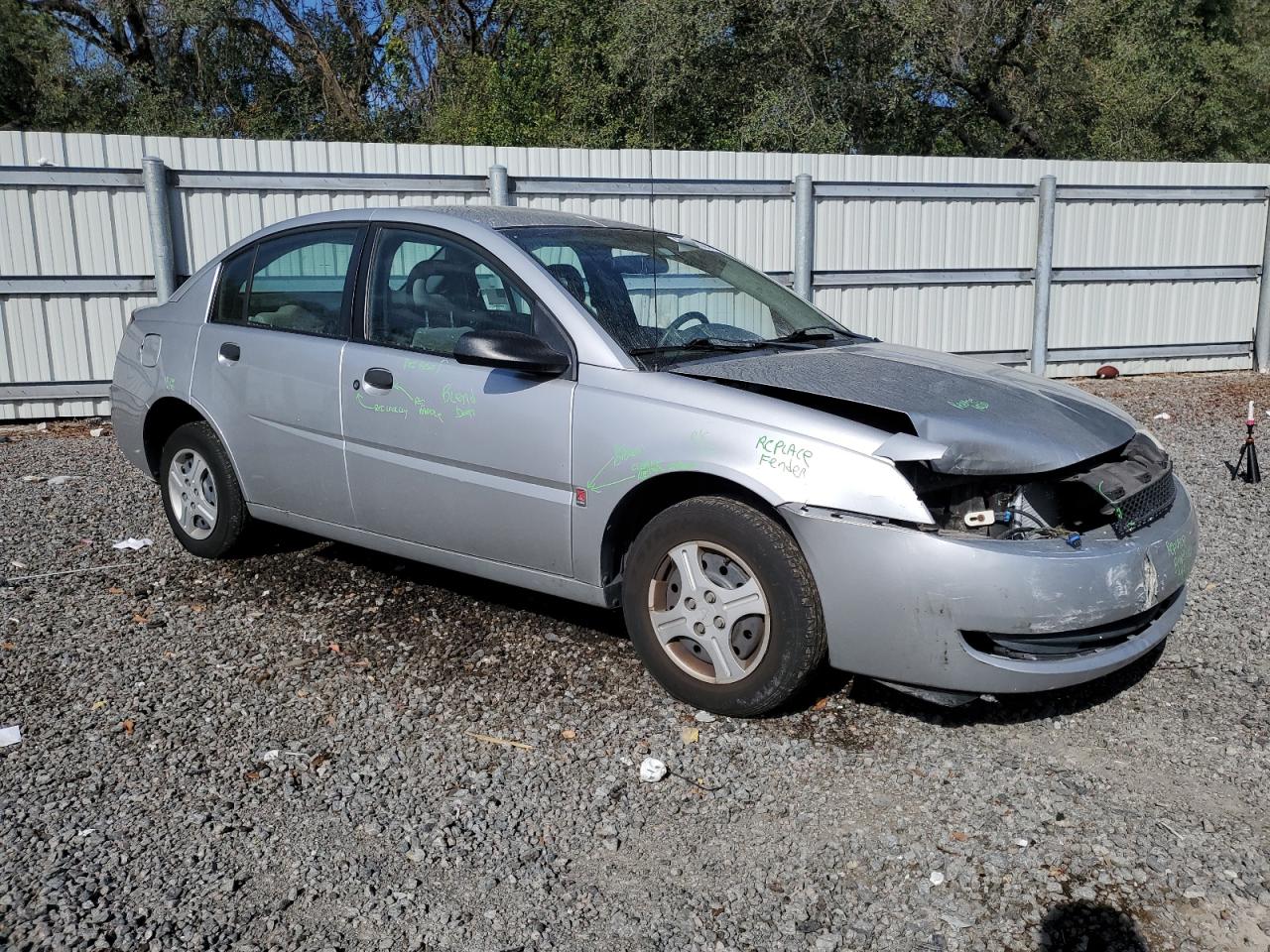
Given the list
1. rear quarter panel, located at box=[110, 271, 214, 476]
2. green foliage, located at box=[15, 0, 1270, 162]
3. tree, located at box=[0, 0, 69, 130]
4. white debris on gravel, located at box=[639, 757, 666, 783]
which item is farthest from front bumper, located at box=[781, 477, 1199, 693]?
tree, located at box=[0, 0, 69, 130]

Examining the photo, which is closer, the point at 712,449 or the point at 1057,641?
the point at 1057,641

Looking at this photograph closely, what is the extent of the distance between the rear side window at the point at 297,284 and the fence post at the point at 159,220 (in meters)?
4.84

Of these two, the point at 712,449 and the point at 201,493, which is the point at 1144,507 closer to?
the point at 712,449

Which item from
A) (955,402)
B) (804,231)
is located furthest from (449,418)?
(804,231)

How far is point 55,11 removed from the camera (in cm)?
2384

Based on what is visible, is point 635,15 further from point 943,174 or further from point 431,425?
point 431,425

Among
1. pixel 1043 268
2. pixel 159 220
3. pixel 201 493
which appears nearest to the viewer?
pixel 201 493

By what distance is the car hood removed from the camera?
3.54m

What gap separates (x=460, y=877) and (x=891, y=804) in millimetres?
1263

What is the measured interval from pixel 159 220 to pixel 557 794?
7976 millimetres

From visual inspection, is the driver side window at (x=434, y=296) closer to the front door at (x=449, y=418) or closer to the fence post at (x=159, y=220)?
the front door at (x=449, y=418)

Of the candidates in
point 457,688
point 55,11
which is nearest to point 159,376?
point 457,688

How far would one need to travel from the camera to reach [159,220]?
979cm

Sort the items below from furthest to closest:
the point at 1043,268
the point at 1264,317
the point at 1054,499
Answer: the point at 1264,317, the point at 1043,268, the point at 1054,499
